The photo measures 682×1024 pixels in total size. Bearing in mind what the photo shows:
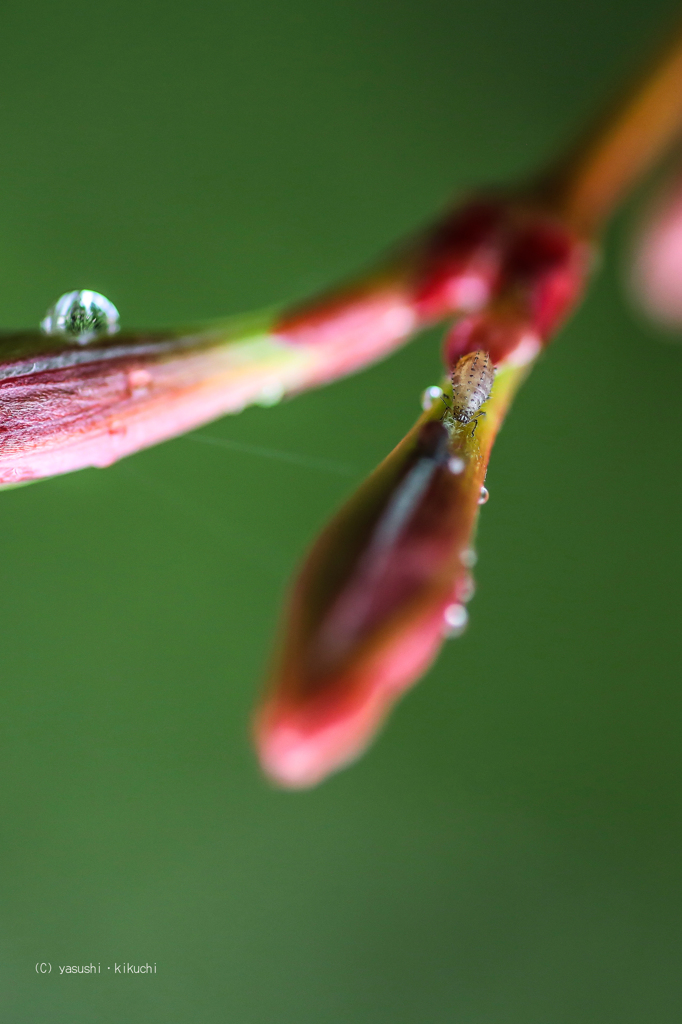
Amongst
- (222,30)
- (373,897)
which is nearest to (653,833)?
(373,897)

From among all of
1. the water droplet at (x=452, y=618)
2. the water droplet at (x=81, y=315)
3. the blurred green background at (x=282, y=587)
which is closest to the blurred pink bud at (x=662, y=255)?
the water droplet at (x=452, y=618)

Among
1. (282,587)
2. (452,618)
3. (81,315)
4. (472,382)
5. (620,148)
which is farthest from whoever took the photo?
(282,587)

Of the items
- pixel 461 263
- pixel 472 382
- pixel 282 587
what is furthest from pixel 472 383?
pixel 282 587

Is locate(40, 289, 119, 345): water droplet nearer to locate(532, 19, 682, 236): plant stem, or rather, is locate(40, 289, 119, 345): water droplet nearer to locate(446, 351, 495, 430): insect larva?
locate(446, 351, 495, 430): insect larva

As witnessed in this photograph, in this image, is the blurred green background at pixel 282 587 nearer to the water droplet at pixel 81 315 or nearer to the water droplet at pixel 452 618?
the water droplet at pixel 81 315

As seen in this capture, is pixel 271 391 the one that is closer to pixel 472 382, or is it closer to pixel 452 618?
pixel 472 382

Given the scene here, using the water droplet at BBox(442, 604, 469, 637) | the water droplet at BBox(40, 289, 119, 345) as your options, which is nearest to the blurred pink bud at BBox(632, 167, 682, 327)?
the water droplet at BBox(442, 604, 469, 637)
